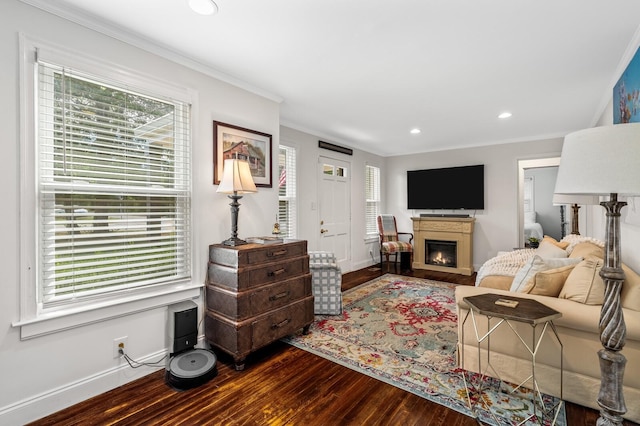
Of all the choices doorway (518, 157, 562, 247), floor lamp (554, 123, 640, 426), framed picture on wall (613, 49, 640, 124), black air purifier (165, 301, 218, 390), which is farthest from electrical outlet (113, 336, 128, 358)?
doorway (518, 157, 562, 247)

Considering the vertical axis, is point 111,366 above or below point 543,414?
above

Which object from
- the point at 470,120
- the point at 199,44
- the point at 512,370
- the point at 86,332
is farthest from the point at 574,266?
the point at 86,332

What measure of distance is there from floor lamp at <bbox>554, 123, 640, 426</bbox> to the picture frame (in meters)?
2.43

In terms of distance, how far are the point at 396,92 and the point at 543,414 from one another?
2.92m

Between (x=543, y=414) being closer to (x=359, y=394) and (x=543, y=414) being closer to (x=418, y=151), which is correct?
(x=359, y=394)

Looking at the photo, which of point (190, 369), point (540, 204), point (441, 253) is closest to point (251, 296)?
point (190, 369)

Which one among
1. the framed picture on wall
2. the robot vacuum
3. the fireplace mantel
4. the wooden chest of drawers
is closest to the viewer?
the robot vacuum

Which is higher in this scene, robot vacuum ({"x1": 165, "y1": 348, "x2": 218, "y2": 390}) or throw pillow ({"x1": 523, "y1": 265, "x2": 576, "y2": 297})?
throw pillow ({"x1": 523, "y1": 265, "x2": 576, "y2": 297})

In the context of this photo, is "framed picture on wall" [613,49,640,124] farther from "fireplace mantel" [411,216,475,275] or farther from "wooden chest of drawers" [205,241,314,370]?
"fireplace mantel" [411,216,475,275]

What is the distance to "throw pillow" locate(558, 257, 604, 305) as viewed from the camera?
6.16 feet

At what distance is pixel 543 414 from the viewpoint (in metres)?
1.75

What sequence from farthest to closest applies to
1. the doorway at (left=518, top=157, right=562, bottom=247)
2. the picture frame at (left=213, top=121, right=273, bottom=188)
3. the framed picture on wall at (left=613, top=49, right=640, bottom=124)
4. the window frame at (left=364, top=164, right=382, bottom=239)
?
the doorway at (left=518, top=157, right=562, bottom=247) → the window frame at (left=364, top=164, right=382, bottom=239) → the picture frame at (left=213, top=121, right=273, bottom=188) → the framed picture on wall at (left=613, top=49, right=640, bottom=124)

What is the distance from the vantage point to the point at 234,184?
2.44 meters

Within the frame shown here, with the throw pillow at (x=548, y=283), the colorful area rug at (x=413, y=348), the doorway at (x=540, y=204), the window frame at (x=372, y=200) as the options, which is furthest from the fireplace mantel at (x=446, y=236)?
the throw pillow at (x=548, y=283)
